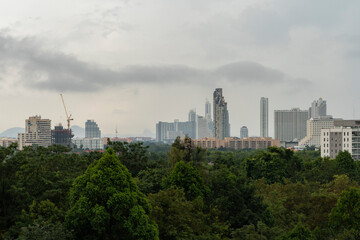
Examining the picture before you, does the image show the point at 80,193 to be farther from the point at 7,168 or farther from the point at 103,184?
the point at 7,168

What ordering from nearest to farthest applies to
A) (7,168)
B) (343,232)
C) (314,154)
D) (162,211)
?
(162,211) → (343,232) → (7,168) → (314,154)

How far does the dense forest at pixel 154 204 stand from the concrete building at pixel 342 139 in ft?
207

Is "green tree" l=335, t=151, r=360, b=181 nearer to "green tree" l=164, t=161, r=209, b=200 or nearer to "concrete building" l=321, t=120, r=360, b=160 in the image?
"green tree" l=164, t=161, r=209, b=200

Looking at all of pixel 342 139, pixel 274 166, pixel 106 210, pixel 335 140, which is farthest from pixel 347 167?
pixel 335 140

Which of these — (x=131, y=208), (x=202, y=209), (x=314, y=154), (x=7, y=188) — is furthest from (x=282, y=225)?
(x=314, y=154)

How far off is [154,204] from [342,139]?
8578 cm

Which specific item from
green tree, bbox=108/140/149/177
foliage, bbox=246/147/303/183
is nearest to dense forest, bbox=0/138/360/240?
green tree, bbox=108/140/149/177

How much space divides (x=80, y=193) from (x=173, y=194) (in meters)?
6.43

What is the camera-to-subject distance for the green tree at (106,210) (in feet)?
64.2

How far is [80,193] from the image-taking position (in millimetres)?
20391

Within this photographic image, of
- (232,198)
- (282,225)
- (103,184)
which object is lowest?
(282,225)

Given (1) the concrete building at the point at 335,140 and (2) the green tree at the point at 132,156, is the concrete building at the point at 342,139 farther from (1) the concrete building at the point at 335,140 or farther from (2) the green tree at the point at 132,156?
(2) the green tree at the point at 132,156

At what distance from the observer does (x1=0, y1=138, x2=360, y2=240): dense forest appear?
19891mm

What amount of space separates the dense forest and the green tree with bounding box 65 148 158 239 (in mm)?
43
